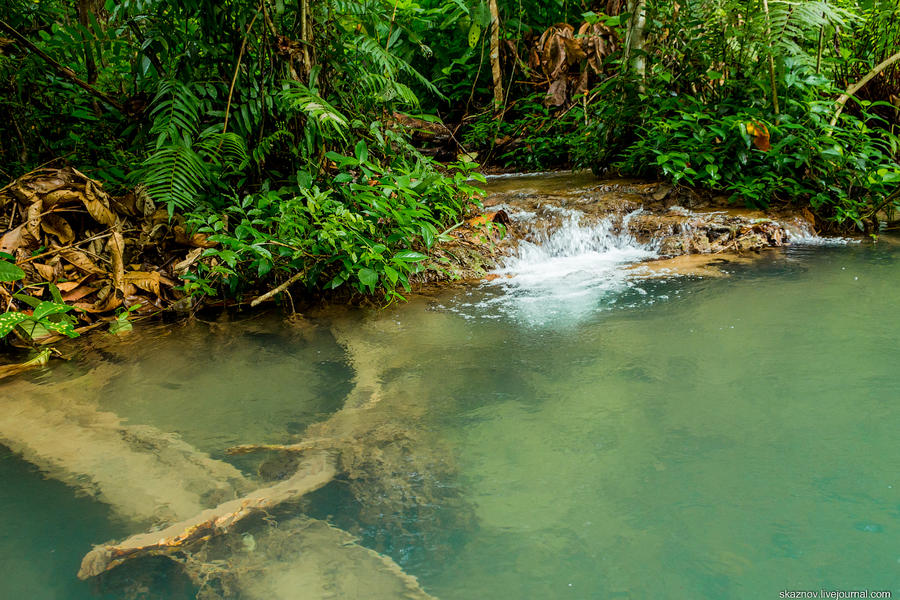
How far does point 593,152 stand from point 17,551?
596 cm

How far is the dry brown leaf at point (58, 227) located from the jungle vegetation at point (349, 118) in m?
0.45

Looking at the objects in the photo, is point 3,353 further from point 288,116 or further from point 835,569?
point 835,569

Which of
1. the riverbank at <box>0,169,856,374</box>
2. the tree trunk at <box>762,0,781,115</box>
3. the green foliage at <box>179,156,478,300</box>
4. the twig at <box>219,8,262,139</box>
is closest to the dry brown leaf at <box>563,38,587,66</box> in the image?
the tree trunk at <box>762,0,781,115</box>

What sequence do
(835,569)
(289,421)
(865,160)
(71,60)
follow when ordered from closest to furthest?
(835,569), (289,421), (865,160), (71,60)

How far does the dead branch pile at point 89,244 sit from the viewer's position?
327 centimetres

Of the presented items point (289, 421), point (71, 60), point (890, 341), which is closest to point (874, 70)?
point (890, 341)

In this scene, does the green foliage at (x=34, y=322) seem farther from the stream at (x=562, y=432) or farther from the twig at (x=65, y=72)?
the twig at (x=65, y=72)

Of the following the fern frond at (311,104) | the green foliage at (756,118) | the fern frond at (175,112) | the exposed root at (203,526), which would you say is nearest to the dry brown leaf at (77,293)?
the fern frond at (175,112)

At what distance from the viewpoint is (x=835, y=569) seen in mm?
1280

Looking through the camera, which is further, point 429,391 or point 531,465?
point 429,391

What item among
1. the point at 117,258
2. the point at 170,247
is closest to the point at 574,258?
the point at 170,247

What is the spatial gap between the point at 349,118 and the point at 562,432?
2.82m

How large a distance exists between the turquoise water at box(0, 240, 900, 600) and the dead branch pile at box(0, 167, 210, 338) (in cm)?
55

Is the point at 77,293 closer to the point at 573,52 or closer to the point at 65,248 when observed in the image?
the point at 65,248
